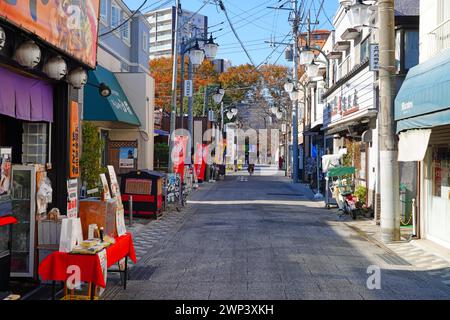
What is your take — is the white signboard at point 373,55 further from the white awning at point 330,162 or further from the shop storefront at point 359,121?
the white awning at point 330,162

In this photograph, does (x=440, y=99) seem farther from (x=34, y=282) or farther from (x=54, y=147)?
(x=34, y=282)

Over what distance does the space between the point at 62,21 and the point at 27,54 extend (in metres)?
1.34

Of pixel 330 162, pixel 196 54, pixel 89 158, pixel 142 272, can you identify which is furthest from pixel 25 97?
pixel 330 162

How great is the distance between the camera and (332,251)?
1123 centimetres

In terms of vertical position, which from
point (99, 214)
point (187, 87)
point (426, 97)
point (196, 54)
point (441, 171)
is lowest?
point (99, 214)

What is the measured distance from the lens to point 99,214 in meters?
8.73

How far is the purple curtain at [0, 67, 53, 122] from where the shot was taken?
7429mm

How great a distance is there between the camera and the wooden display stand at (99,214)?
8586 millimetres

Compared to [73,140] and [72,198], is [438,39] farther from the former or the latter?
[72,198]

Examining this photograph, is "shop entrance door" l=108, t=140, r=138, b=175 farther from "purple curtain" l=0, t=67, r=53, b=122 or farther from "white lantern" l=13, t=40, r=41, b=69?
"white lantern" l=13, t=40, r=41, b=69

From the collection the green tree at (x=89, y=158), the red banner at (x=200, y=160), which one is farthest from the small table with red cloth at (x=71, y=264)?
the red banner at (x=200, y=160)

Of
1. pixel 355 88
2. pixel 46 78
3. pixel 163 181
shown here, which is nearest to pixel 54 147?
pixel 46 78
